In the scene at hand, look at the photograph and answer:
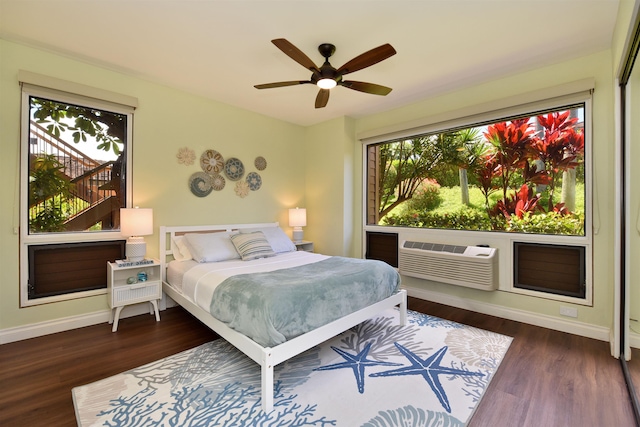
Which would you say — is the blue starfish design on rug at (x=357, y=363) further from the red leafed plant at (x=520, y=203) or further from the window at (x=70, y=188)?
the window at (x=70, y=188)

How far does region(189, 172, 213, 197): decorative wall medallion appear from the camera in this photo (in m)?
3.82

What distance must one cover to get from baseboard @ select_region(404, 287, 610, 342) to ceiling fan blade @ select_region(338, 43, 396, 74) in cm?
295

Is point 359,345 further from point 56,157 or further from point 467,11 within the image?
point 56,157

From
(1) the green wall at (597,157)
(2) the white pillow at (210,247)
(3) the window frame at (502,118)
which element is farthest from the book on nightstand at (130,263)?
(1) the green wall at (597,157)

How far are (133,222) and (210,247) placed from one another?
2.66ft

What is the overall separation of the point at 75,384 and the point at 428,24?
380 centimetres

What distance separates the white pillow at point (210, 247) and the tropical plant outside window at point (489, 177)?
2.24 m

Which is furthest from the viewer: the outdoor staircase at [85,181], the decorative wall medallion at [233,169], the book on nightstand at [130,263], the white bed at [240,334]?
the decorative wall medallion at [233,169]

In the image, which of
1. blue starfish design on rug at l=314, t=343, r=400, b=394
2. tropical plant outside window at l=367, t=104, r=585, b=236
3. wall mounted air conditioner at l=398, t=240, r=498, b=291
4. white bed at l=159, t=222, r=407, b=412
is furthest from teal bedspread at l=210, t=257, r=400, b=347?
tropical plant outside window at l=367, t=104, r=585, b=236

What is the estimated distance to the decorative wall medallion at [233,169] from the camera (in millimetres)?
4160

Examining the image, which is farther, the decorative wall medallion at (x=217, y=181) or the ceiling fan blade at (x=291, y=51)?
the decorative wall medallion at (x=217, y=181)

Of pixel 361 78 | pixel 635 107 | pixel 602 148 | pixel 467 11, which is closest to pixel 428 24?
pixel 467 11

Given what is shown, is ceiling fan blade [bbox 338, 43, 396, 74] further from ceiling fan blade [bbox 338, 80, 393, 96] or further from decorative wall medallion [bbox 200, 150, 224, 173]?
decorative wall medallion [bbox 200, 150, 224, 173]

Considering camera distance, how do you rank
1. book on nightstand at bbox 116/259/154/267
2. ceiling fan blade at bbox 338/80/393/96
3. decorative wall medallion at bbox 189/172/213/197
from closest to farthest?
ceiling fan blade at bbox 338/80/393/96, book on nightstand at bbox 116/259/154/267, decorative wall medallion at bbox 189/172/213/197
